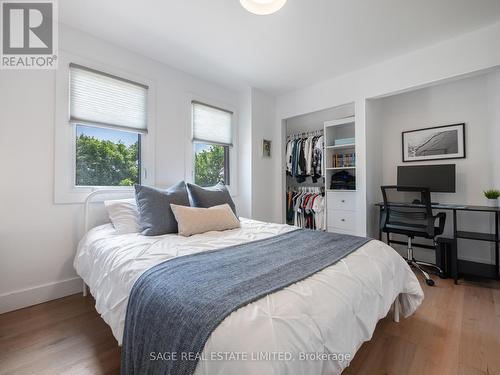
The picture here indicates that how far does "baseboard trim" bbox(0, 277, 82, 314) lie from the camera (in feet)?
6.34

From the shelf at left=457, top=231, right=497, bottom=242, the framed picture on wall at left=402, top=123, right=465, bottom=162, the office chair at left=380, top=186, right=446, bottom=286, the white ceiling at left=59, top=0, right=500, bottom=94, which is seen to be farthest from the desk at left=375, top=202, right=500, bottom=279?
the white ceiling at left=59, top=0, right=500, bottom=94

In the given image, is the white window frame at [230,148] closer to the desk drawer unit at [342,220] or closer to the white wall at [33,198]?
the white wall at [33,198]

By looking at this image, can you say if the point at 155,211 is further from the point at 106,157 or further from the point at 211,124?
the point at 211,124

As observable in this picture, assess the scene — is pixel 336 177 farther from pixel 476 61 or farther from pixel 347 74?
pixel 476 61

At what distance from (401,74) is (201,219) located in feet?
9.26

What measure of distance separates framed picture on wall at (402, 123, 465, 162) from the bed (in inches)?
86.7

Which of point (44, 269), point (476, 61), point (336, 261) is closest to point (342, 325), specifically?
point (336, 261)

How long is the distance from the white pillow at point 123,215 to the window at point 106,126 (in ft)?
→ 1.53

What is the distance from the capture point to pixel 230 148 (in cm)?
374

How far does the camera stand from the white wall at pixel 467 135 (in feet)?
9.16

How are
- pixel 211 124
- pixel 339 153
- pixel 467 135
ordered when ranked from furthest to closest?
1. pixel 339 153
2. pixel 211 124
3. pixel 467 135

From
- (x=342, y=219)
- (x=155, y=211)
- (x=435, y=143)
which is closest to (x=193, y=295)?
(x=155, y=211)

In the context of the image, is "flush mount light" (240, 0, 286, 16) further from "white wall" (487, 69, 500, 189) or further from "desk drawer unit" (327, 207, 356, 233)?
"white wall" (487, 69, 500, 189)

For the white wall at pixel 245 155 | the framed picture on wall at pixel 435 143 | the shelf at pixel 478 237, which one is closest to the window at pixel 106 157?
the white wall at pixel 245 155
